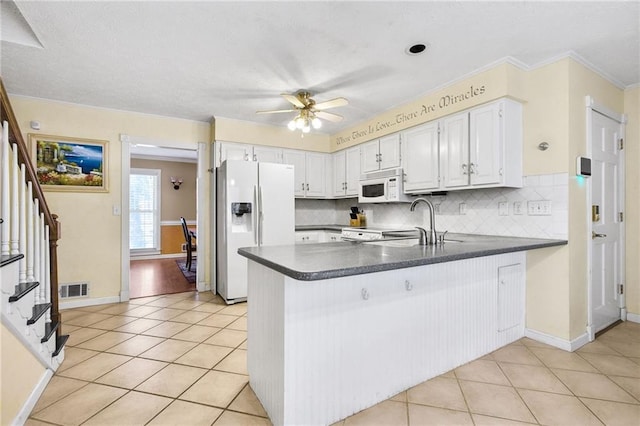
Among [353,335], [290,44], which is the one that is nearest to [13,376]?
[353,335]

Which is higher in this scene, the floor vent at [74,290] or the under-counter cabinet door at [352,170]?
the under-counter cabinet door at [352,170]

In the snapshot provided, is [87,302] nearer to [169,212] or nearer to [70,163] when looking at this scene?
[70,163]

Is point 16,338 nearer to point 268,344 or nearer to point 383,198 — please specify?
point 268,344

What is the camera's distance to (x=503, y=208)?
2.88m

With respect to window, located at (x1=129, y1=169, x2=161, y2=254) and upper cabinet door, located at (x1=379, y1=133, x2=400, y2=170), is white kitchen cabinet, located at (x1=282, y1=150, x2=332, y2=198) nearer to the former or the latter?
upper cabinet door, located at (x1=379, y1=133, x2=400, y2=170)

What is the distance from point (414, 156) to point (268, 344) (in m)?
2.60

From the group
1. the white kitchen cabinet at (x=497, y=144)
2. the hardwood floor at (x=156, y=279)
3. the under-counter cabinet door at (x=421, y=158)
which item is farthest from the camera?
the hardwood floor at (x=156, y=279)

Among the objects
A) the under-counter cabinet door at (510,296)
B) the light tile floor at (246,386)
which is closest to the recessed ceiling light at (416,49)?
the under-counter cabinet door at (510,296)

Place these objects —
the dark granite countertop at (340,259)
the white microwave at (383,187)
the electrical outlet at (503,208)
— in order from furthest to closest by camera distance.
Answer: the white microwave at (383,187), the electrical outlet at (503,208), the dark granite countertop at (340,259)

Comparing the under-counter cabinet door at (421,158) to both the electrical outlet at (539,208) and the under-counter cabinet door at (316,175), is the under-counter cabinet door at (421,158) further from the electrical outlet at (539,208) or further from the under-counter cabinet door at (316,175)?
the under-counter cabinet door at (316,175)

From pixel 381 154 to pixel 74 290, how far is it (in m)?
4.01

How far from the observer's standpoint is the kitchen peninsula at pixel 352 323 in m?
1.44

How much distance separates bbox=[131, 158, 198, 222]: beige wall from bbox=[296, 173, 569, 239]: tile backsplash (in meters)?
5.39

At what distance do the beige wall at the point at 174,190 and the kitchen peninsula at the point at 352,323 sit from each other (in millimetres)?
6488
